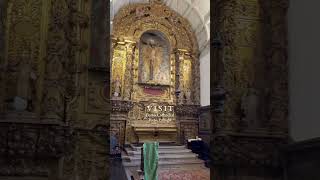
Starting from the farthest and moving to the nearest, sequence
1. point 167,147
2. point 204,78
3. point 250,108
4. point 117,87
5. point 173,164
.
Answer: point 204,78 < point 117,87 < point 167,147 < point 173,164 < point 250,108

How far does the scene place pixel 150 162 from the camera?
279 inches

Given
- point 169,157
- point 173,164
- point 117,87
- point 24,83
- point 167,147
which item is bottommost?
point 173,164

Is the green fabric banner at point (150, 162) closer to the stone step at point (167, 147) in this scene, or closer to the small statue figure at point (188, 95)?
the stone step at point (167, 147)

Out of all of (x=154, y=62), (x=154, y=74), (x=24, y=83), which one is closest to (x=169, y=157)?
(x=154, y=74)

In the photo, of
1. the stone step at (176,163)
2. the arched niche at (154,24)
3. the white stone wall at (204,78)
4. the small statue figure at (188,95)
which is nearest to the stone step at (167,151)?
the stone step at (176,163)

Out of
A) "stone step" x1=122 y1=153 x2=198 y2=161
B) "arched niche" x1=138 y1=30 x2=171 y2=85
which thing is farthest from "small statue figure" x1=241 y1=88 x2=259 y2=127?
"arched niche" x1=138 y1=30 x2=171 y2=85

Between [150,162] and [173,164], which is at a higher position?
[150,162]

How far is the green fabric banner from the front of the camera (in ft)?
22.8

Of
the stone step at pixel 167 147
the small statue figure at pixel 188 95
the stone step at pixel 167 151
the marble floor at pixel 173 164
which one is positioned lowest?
the marble floor at pixel 173 164

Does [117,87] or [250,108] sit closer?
[250,108]

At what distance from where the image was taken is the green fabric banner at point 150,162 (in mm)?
6937

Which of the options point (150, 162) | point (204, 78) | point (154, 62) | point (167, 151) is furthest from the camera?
point (154, 62)

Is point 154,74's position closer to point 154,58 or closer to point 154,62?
point 154,62

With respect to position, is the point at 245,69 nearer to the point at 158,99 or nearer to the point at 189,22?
the point at 158,99
